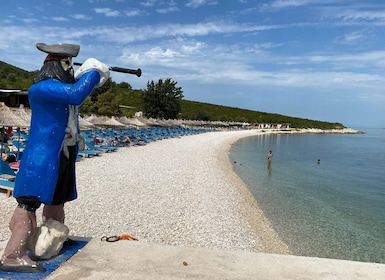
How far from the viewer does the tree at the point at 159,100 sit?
51562 mm

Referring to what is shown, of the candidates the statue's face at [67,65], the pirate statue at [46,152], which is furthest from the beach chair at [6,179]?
the statue's face at [67,65]

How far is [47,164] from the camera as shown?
3293 mm

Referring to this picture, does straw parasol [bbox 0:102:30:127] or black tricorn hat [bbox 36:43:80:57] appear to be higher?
black tricorn hat [bbox 36:43:80:57]

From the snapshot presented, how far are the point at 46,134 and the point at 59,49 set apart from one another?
80cm

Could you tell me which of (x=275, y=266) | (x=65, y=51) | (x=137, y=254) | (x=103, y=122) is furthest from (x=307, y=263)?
(x=103, y=122)

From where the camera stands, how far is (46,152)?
3.29 meters

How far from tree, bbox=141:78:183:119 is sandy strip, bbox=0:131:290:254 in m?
36.8

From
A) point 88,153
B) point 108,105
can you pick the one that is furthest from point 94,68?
point 108,105

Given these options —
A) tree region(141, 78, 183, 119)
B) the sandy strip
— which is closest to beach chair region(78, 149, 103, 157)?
the sandy strip

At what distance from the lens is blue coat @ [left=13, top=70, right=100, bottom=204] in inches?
128

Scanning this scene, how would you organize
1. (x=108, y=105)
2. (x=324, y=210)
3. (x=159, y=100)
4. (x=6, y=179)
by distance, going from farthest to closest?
(x=159, y=100) → (x=108, y=105) → (x=324, y=210) → (x=6, y=179)

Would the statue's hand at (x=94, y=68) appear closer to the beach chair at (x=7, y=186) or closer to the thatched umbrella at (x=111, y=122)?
the beach chair at (x=7, y=186)

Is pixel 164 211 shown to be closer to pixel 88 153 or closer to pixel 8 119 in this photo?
pixel 8 119

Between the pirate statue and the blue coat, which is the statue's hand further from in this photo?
the blue coat
